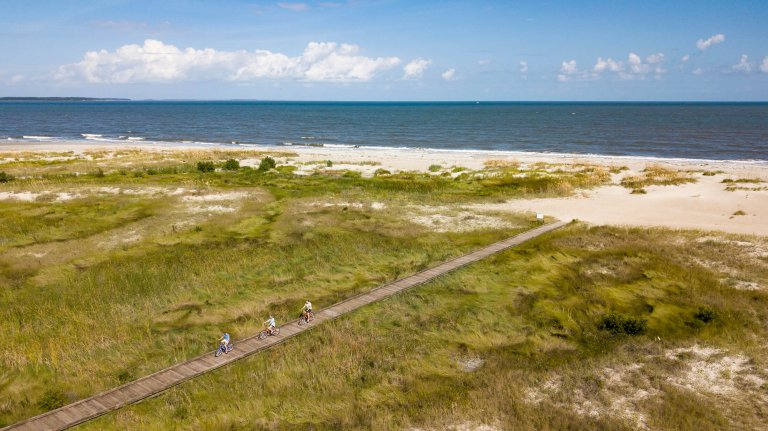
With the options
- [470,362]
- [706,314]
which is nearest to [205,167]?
[470,362]

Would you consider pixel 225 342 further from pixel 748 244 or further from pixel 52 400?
pixel 748 244

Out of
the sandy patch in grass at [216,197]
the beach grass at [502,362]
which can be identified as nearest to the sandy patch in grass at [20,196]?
the sandy patch in grass at [216,197]

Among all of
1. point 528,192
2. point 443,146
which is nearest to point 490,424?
point 528,192

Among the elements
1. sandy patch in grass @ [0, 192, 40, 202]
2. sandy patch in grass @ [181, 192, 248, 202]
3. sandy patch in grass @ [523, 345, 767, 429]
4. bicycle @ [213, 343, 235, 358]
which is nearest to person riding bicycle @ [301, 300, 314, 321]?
bicycle @ [213, 343, 235, 358]

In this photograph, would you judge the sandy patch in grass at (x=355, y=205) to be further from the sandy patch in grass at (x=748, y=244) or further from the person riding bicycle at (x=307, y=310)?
the sandy patch in grass at (x=748, y=244)

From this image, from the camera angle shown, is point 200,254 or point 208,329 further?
point 200,254

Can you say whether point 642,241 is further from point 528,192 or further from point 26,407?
point 26,407

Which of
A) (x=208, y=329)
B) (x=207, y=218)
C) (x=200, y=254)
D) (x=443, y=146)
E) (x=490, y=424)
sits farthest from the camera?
(x=443, y=146)
